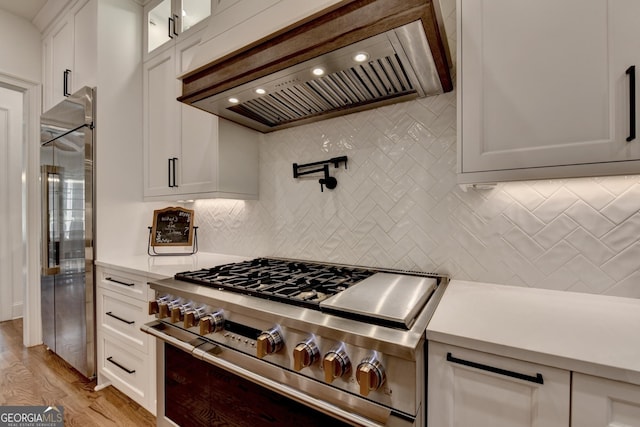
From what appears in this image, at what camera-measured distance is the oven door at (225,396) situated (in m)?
0.82

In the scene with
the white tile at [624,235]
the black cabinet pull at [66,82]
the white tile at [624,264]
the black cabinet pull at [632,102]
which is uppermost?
the black cabinet pull at [66,82]

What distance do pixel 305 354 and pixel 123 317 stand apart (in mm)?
1595

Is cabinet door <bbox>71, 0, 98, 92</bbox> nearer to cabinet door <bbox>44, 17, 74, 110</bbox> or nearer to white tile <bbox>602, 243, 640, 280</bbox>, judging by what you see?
cabinet door <bbox>44, 17, 74, 110</bbox>

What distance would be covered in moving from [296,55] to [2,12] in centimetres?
332

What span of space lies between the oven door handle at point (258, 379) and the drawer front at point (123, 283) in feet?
1.35

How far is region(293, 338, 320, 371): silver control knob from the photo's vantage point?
0.83m

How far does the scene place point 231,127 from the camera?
1.81 metres

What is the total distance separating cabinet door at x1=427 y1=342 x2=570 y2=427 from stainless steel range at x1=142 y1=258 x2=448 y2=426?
0.06 metres

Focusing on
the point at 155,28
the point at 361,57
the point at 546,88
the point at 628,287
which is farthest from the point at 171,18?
the point at 628,287

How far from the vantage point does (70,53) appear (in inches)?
92.2

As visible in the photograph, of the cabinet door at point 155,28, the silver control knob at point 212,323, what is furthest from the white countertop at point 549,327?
the cabinet door at point 155,28

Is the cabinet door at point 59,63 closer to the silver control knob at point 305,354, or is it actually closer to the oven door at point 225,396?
the oven door at point 225,396

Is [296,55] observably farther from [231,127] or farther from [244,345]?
[244,345]

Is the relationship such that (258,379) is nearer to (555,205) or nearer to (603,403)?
(603,403)
